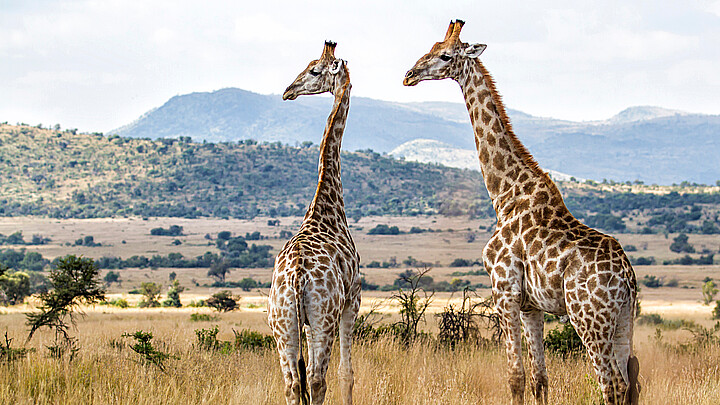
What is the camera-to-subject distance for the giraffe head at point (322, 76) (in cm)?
752

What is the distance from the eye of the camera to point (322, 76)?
7.56 metres

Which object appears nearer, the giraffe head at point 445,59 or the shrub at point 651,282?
the giraffe head at point 445,59

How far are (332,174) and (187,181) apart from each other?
360 feet

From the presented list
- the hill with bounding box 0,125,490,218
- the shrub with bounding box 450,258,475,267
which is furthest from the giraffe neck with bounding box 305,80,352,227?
the hill with bounding box 0,125,490,218

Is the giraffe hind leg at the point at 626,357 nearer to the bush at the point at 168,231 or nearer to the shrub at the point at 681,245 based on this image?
the shrub at the point at 681,245

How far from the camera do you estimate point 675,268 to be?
63.4m

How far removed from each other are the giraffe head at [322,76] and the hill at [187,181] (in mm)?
89637

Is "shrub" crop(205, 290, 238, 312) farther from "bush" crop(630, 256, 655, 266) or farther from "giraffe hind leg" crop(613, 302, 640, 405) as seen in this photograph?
"bush" crop(630, 256, 655, 266)

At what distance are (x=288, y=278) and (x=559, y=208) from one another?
2498mm

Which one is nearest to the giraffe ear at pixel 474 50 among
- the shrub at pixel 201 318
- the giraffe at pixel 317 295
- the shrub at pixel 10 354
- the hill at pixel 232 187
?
the giraffe at pixel 317 295

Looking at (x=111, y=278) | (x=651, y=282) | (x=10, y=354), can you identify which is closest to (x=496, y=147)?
(x=10, y=354)

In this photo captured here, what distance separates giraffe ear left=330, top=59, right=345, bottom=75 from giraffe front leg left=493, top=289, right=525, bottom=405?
118 inches

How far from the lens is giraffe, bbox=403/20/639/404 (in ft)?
17.6

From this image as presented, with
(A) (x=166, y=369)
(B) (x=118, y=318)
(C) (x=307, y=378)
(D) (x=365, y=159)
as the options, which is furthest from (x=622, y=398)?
(D) (x=365, y=159)
